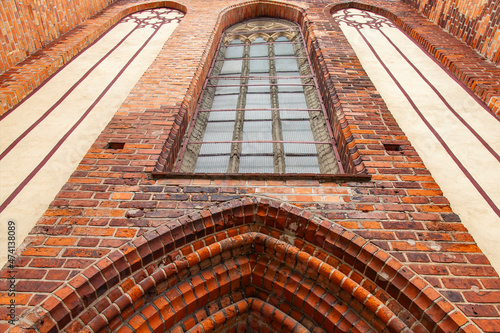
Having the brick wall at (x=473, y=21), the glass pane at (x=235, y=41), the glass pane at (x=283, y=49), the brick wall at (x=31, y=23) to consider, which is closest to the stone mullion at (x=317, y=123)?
the glass pane at (x=283, y=49)

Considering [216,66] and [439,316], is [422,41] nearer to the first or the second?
[216,66]

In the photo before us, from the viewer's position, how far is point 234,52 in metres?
6.54

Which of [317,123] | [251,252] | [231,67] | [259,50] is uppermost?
[259,50]

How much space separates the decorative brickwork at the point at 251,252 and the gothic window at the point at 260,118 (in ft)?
1.71

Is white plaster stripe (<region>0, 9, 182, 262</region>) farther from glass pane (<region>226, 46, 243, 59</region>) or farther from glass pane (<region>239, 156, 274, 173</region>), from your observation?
glass pane (<region>239, 156, 274, 173</region>)

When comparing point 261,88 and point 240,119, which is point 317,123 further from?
point 261,88

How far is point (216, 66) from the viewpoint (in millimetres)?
5938

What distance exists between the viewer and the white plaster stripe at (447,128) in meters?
2.85

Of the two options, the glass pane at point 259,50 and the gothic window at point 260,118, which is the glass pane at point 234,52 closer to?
the gothic window at point 260,118

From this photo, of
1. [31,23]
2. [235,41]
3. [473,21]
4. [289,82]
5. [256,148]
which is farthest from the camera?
[235,41]

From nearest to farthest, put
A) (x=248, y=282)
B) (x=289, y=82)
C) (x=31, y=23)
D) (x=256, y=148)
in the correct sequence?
(x=248, y=282)
(x=256, y=148)
(x=31, y=23)
(x=289, y=82)

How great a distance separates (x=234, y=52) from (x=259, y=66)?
0.79 meters

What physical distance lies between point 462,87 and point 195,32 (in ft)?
14.0

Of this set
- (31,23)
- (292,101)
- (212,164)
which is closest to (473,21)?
(292,101)
